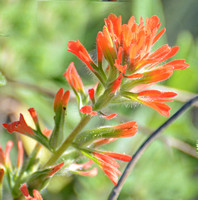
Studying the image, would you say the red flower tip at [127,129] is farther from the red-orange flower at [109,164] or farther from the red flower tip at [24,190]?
the red flower tip at [24,190]

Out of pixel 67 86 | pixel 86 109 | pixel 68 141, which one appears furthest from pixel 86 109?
pixel 67 86

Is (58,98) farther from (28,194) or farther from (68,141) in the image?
(28,194)

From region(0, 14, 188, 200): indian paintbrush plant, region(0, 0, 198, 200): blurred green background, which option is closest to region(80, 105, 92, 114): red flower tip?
region(0, 14, 188, 200): indian paintbrush plant

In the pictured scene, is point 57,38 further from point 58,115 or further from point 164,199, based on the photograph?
point 58,115

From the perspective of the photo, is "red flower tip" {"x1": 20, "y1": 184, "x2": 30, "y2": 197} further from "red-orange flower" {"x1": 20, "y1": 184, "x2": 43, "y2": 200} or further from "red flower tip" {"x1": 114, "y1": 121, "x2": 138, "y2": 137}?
"red flower tip" {"x1": 114, "y1": 121, "x2": 138, "y2": 137}

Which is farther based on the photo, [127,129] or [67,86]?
[67,86]

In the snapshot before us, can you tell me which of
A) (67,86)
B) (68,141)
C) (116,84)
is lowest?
(67,86)
